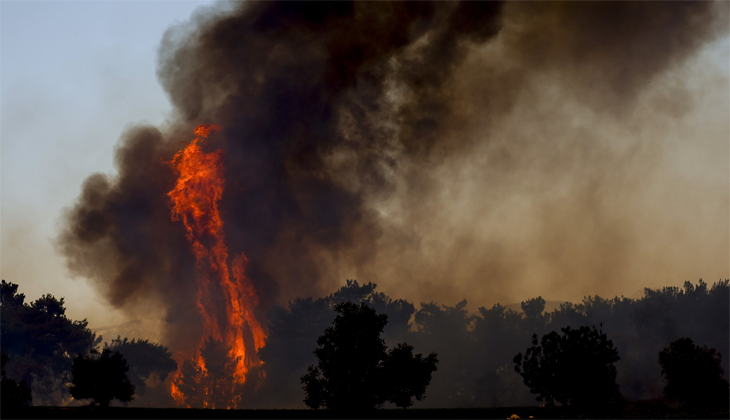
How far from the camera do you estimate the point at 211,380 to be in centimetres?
14312

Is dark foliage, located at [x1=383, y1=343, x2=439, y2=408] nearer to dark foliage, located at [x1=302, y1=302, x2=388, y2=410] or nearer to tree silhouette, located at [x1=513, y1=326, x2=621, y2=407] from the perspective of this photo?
dark foliage, located at [x1=302, y1=302, x2=388, y2=410]

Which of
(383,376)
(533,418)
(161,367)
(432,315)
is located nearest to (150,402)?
(161,367)

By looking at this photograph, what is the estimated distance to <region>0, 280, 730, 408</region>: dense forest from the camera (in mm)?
123312

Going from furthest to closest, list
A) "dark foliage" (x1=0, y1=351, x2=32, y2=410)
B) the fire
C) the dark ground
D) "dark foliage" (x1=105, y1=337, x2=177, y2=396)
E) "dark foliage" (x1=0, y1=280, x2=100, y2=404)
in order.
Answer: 1. the fire
2. "dark foliage" (x1=105, y1=337, x2=177, y2=396)
3. "dark foliage" (x1=0, y1=280, x2=100, y2=404)
4. the dark ground
5. "dark foliage" (x1=0, y1=351, x2=32, y2=410)

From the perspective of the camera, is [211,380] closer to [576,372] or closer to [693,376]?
[576,372]

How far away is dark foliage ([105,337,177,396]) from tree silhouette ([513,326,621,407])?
348 ft

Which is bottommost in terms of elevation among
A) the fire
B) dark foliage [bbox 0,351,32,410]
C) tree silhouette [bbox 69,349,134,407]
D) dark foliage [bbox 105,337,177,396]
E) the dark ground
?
the dark ground

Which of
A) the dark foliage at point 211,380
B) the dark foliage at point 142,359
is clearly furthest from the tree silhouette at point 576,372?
the dark foliage at point 142,359

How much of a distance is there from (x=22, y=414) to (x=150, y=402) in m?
122

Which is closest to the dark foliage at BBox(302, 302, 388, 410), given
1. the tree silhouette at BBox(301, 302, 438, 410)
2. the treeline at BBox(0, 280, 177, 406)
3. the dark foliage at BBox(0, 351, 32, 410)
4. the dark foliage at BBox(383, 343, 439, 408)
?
the tree silhouette at BBox(301, 302, 438, 410)

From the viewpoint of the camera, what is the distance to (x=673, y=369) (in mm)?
69688

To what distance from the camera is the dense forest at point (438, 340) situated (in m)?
123

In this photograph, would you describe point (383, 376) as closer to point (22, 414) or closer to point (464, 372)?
point (22, 414)

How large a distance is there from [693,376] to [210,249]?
125m
